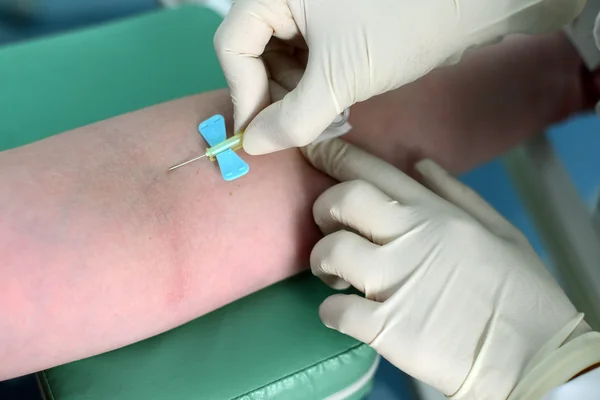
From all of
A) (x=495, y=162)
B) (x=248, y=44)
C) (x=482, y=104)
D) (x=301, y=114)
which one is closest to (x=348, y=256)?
(x=301, y=114)

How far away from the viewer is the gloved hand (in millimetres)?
726

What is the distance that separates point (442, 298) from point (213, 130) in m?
0.39

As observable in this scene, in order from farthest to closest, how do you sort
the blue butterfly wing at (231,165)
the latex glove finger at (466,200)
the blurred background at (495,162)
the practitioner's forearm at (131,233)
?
the blurred background at (495,162)
the latex glove finger at (466,200)
the blue butterfly wing at (231,165)
the practitioner's forearm at (131,233)

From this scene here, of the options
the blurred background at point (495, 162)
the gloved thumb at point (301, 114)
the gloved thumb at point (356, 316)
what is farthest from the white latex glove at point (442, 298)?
the blurred background at point (495, 162)

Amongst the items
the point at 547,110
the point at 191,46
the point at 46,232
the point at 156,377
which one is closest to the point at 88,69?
the point at 191,46

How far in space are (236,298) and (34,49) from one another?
2.34 ft

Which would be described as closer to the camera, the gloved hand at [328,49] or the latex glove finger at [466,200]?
the gloved hand at [328,49]

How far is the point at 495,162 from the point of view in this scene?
175cm

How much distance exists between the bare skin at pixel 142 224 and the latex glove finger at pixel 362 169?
3 cm

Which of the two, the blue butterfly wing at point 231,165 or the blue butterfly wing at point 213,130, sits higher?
the blue butterfly wing at point 213,130

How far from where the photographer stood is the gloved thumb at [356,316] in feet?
2.43

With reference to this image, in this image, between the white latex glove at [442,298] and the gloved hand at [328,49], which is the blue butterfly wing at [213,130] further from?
the white latex glove at [442,298]

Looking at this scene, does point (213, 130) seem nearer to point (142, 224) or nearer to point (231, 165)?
point (231, 165)

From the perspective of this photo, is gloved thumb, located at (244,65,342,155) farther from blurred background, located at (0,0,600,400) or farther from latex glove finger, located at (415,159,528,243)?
blurred background, located at (0,0,600,400)
